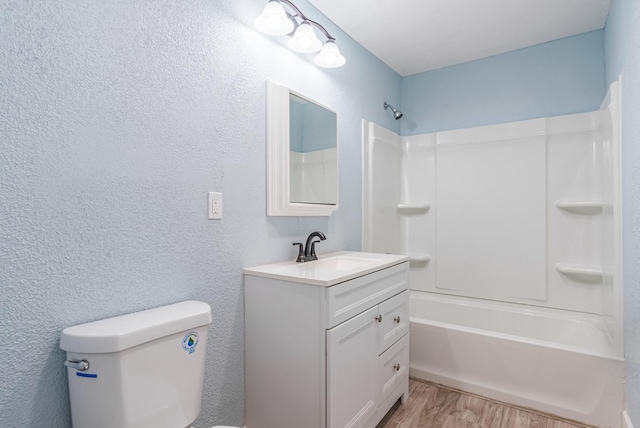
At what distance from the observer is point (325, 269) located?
1.66m

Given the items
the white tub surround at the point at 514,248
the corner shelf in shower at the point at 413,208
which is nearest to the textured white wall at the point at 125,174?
the white tub surround at the point at 514,248

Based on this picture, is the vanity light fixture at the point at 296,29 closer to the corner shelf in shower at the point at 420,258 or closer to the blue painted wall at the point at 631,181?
the blue painted wall at the point at 631,181

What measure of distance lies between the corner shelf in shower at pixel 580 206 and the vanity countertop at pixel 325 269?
1387 mm

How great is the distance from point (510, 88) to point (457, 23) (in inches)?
31.4

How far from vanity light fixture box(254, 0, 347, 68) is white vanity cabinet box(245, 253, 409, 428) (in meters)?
1.16

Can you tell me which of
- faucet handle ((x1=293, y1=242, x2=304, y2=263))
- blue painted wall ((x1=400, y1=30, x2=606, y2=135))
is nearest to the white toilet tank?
faucet handle ((x1=293, y1=242, x2=304, y2=263))

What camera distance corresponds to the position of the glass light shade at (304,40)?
1.77 meters

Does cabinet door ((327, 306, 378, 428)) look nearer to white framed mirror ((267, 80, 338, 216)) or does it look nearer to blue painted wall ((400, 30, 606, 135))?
white framed mirror ((267, 80, 338, 216))

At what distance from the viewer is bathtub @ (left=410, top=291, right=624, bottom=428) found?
1.81 m

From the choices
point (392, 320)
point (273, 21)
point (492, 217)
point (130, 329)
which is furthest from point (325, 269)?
point (492, 217)

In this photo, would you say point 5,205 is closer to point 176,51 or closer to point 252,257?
point 176,51

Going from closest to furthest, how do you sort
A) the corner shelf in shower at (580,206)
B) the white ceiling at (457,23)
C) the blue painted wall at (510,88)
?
the white ceiling at (457,23) < the corner shelf in shower at (580,206) < the blue painted wall at (510,88)

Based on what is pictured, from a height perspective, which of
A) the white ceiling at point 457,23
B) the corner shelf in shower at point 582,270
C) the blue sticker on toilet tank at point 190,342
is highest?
the white ceiling at point 457,23

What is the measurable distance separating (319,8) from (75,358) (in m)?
2.15
